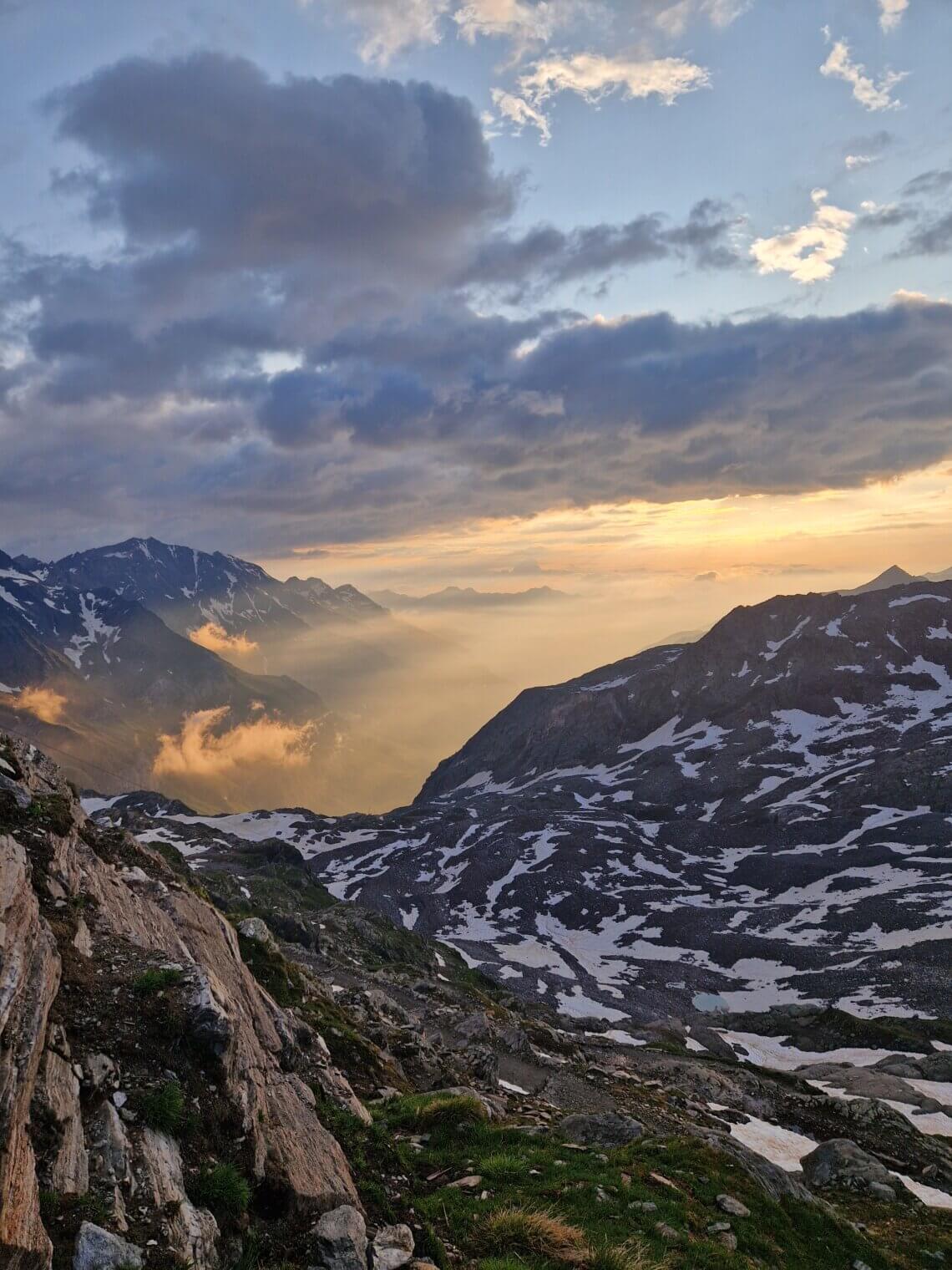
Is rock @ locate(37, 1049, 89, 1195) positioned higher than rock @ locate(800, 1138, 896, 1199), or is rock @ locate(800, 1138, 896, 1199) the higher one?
rock @ locate(37, 1049, 89, 1195)

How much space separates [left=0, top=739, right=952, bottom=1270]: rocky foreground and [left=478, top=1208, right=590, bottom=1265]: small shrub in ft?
0.18

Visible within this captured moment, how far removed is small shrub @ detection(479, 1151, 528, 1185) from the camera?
17.3 m

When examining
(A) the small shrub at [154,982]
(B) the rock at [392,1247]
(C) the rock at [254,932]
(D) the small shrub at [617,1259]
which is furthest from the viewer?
(C) the rock at [254,932]

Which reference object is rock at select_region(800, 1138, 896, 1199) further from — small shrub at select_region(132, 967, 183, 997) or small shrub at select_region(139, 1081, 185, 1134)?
small shrub at select_region(132, 967, 183, 997)

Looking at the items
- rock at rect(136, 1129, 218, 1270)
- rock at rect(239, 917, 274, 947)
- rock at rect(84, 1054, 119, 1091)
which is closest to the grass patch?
rock at rect(239, 917, 274, 947)

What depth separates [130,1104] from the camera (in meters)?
11.9

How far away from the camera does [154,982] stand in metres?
14.5

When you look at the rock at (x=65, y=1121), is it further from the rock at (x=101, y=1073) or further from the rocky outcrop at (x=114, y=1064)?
the rock at (x=101, y=1073)

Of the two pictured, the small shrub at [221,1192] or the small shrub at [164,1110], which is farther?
the small shrub at [164,1110]

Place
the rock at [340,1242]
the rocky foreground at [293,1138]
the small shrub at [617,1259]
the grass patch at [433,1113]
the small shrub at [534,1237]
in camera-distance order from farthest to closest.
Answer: the grass patch at [433,1113], the small shrub at [534,1237], the small shrub at [617,1259], the rock at [340,1242], the rocky foreground at [293,1138]

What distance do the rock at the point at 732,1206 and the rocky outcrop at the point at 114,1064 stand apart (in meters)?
11.0

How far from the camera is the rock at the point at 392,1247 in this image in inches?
461

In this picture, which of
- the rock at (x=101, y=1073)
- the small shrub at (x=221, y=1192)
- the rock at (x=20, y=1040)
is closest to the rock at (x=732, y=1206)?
the small shrub at (x=221, y=1192)

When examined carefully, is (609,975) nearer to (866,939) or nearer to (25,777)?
(866,939)
